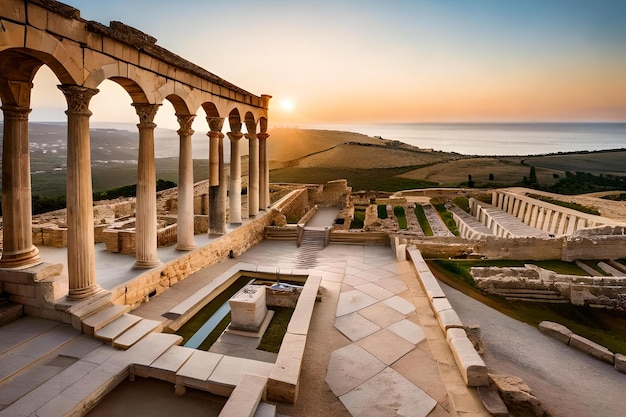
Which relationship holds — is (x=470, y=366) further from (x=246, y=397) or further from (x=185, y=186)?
(x=185, y=186)

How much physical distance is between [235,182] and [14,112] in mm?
9406

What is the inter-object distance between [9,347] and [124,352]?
5.96 ft

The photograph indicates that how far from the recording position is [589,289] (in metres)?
14.6

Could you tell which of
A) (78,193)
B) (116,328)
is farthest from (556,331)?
(78,193)

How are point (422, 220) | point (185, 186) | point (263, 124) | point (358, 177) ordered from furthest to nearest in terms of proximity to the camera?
point (358, 177) < point (422, 220) < point (263, 124) < point (185, 186)

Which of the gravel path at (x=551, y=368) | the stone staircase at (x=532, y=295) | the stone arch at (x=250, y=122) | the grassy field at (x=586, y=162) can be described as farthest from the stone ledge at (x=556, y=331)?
the grassy field at (x=586, y=162)

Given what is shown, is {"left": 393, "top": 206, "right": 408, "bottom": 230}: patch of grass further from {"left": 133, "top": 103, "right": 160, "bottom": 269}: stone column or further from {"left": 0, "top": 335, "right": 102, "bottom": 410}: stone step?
{"left": 0, "top": 335, "right": 102, "bottom": 410}: stone step

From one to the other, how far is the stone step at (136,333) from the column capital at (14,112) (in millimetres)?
5354

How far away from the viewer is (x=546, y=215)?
28500mm

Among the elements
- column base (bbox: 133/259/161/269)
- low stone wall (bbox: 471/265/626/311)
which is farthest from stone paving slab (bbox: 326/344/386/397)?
low stone wall (bbox: 471/265/626/311)

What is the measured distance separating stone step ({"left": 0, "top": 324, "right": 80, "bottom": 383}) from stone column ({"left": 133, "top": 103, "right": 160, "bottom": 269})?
329cm

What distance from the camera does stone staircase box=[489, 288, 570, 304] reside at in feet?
47.9

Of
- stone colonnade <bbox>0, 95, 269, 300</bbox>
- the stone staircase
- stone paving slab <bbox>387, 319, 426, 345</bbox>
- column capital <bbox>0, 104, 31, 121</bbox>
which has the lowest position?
the stone staircase

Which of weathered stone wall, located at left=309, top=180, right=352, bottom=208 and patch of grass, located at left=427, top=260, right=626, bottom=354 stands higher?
weathered stone wall, located at left=309, top=180, right=352, bottom=208
